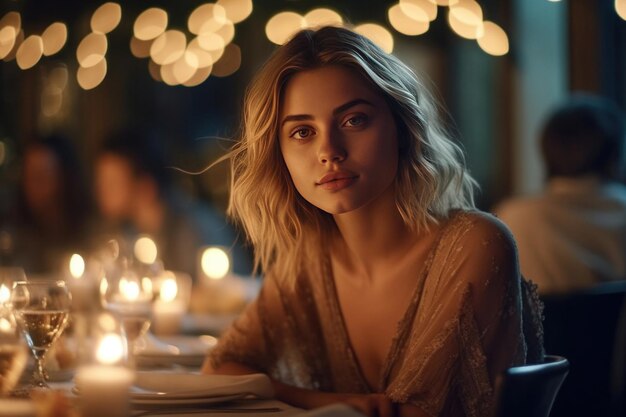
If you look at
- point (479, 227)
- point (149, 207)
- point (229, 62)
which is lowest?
point (479, 227)

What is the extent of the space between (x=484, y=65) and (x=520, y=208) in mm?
2938

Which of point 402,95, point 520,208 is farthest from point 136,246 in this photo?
point 402,95

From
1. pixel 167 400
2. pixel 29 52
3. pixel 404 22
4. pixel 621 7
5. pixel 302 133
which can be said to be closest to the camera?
pixel 167 400

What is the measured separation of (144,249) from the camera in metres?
5.21

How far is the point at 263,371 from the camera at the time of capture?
8.03ft

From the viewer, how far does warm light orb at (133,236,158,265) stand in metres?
4.96

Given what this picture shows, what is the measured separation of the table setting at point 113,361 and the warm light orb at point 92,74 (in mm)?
5750

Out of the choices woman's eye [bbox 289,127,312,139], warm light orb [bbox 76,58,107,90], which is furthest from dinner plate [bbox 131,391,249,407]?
warm light orb [bbox 76,58,107,90]

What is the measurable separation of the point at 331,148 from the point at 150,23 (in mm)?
5296

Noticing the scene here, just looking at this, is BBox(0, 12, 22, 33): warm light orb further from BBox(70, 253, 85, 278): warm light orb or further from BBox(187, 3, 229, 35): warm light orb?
BBox(70, 253, 85, 278): warm light orb

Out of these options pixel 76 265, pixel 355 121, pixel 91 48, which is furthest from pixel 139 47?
pixel 355 121

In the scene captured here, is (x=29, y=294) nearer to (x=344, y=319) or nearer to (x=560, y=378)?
(x=344, y=319)

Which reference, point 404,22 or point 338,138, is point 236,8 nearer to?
point 404,22

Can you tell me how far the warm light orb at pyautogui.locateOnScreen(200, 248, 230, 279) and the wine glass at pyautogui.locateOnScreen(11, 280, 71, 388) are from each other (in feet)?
6.95
